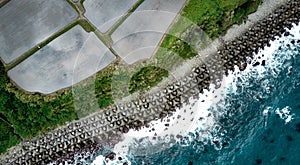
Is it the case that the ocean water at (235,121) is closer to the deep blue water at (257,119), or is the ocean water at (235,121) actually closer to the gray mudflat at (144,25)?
the deep blue water at (257,119)

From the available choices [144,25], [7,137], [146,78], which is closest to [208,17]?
[144,25]

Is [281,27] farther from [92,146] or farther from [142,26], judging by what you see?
[92,146]

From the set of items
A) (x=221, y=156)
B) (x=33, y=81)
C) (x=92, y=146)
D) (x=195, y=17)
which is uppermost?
(x=33, y=81)

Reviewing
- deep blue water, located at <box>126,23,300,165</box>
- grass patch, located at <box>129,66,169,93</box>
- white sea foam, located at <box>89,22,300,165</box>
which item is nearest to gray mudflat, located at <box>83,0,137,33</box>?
grass patch, located at <box>129,66,169,93</box>

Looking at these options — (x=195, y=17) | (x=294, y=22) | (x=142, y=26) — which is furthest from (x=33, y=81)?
(x=294, y=22)

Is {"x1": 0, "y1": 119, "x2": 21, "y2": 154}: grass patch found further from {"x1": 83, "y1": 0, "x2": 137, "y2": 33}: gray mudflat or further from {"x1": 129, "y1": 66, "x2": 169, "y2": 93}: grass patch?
{"x1": 83, "y1": 0, "x2": 137, "y2": 33}: gray mudflat

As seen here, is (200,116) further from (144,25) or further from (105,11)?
(105,11)
